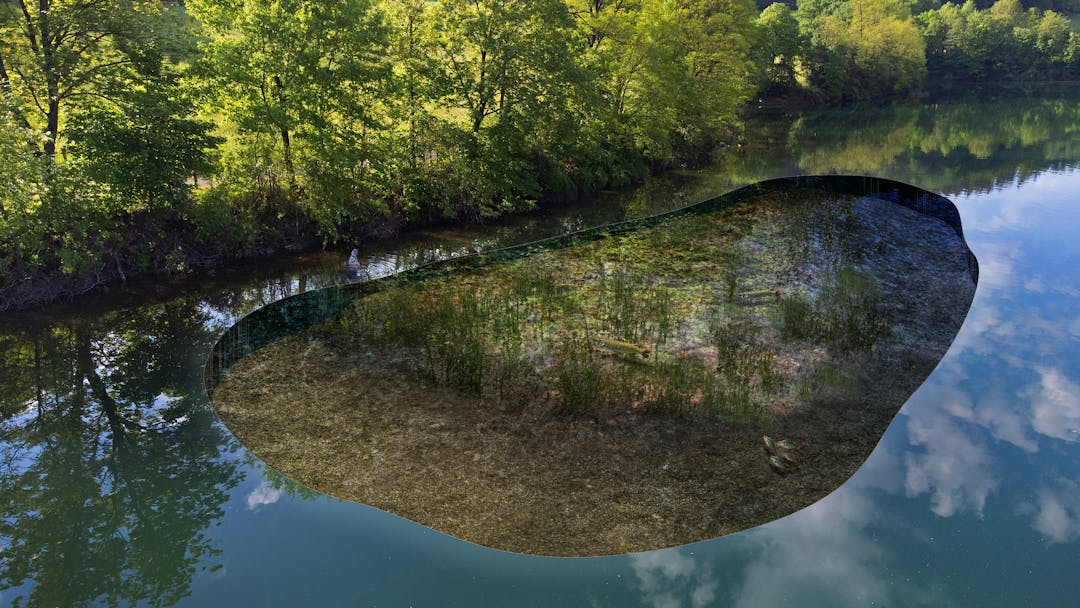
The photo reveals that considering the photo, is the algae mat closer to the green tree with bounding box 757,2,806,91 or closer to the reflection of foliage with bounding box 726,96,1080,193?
the reflection of foliage with bounding box 726,96,1080,193

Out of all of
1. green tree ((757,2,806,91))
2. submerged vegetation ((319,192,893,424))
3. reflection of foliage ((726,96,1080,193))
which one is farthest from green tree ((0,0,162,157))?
green tree ((757,2,806,91))

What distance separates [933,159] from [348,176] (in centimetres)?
3848

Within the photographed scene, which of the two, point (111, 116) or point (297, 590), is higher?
point (111, 116)

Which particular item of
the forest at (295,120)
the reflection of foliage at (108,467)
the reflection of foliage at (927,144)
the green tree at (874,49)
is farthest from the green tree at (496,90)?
the green tree at (874,49)

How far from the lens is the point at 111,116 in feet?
58.5

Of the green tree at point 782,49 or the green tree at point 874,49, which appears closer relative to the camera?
the green tree at point 782,49

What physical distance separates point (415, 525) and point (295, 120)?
53.2ft

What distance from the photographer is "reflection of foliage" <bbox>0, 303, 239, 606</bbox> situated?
924cm

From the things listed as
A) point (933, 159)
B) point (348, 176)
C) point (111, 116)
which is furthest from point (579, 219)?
point (933, 159)

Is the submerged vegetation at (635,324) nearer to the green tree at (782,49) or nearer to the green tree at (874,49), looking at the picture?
the green tree at (782,49)

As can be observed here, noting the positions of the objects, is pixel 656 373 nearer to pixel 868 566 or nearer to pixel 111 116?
pixel 868 566

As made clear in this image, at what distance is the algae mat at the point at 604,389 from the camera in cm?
1059

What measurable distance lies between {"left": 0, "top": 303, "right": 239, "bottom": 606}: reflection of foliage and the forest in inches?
156

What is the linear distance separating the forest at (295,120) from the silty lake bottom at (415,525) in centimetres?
239
